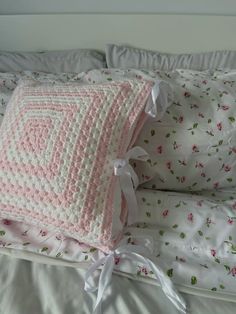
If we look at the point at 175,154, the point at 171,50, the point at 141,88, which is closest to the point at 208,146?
the point at 175,154

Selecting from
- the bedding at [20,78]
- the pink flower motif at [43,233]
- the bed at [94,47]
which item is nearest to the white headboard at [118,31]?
the bed at [94,47]

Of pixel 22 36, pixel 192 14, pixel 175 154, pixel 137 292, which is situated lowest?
pixel 137 292

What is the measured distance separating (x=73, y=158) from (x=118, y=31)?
0.79m

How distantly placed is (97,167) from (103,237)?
14cm

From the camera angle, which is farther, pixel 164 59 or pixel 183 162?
pixel 164 59

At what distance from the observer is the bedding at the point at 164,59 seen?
112 centimetres

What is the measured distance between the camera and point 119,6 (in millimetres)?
1304

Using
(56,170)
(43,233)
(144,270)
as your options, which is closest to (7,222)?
(43,233)

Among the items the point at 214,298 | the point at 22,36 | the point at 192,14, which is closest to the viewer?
the point at 214,298

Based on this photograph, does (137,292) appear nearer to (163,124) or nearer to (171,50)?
(163,124)

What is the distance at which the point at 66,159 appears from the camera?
66 centimetres

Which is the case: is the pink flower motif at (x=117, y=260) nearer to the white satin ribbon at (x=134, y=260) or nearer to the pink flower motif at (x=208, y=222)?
the white satin ribbon at (x=134, y=260)

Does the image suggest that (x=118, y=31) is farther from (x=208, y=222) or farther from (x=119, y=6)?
(x=208, y=222)

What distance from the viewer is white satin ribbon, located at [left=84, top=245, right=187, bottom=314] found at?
0.60 metres
